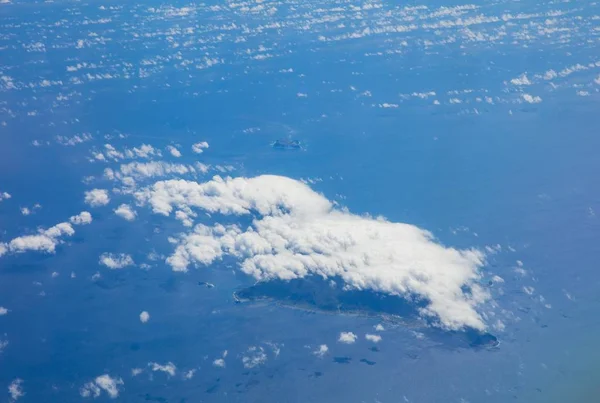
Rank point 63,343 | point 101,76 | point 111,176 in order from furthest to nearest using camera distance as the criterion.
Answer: point 101,76 < point 111,176 < point 63,343

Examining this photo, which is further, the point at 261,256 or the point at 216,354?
the point at 261,256

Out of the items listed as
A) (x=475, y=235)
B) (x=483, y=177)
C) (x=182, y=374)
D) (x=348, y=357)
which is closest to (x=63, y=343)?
(x=182, y=374)

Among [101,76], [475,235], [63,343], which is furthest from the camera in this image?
[101,76]

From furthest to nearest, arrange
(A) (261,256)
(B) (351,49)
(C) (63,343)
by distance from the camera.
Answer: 1. (B) (351,49)
2. (A) (261,256)
3. (C) (63,343)

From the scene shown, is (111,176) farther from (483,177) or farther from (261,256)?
(483,177)

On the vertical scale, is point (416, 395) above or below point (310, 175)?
below

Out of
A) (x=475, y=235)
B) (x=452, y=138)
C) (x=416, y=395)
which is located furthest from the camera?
(x=452, y=138)

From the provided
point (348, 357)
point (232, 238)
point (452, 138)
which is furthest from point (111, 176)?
point (452, 138)

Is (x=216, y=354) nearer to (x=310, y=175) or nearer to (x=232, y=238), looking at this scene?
(x=232, y=238)

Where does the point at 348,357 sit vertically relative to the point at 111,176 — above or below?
below
